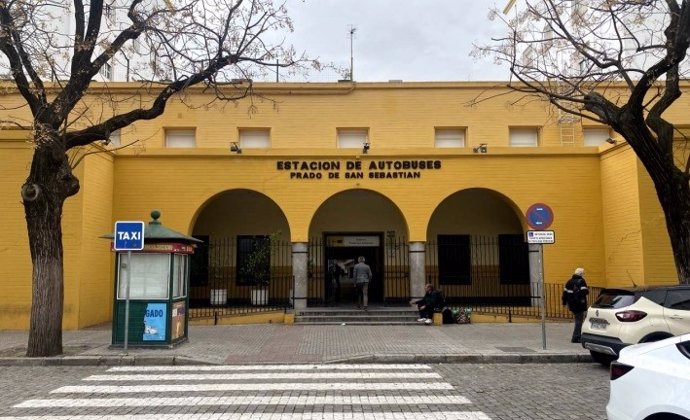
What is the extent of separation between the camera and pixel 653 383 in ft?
13.5

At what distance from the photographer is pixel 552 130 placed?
20594 millimetres

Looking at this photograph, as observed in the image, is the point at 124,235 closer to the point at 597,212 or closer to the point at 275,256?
the point at 275,256

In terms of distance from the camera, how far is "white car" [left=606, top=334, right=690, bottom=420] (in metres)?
3.89

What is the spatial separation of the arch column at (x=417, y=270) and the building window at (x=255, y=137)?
710 cm

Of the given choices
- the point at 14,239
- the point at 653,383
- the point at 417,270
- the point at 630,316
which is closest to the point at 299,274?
the point at 417,270

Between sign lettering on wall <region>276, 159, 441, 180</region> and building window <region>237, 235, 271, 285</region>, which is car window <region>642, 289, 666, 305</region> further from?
building window <region>237, 235, 271, 285</region>

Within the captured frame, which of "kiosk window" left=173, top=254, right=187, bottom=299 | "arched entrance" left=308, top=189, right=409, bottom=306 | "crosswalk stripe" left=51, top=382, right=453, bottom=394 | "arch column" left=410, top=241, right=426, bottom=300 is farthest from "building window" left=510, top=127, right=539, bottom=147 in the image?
"crosswalk stripe" left=51, top=382, right=453, bottom=394

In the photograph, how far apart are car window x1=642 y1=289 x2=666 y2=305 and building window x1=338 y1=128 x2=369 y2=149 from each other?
13005 millimetres

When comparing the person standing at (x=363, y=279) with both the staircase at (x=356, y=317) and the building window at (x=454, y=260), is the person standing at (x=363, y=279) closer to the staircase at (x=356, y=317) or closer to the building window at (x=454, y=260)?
the staircase at (x=356, y=317)

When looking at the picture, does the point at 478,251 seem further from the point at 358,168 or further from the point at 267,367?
the point at 267,367

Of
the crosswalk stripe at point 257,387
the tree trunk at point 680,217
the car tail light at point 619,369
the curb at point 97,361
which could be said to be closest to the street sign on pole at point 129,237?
the curb at point 97,361

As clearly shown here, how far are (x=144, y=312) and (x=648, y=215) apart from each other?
518 inches

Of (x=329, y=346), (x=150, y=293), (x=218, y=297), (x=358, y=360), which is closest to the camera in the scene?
(x=358, y=360)

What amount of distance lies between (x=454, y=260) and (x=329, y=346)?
9.20 meters
